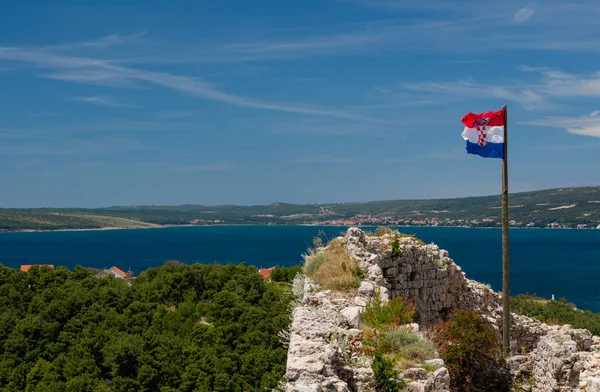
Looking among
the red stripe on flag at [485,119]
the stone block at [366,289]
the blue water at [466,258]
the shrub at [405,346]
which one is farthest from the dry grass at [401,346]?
the blue water at [466,258]

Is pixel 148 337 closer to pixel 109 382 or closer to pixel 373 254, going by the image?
pixel 109 382

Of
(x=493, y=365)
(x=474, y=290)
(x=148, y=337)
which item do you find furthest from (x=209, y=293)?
(x=493, y=365)

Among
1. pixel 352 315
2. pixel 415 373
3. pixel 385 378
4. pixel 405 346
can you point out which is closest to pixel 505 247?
pixel 352 315

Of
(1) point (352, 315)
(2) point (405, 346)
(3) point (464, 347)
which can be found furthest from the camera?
(3) point (464, 347)

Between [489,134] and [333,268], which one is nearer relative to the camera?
[333,268]

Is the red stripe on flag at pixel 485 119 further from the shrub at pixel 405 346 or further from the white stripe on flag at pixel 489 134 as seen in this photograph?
the shrub at pixel 405 346

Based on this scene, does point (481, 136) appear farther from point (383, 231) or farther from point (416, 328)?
point (416, 328)
